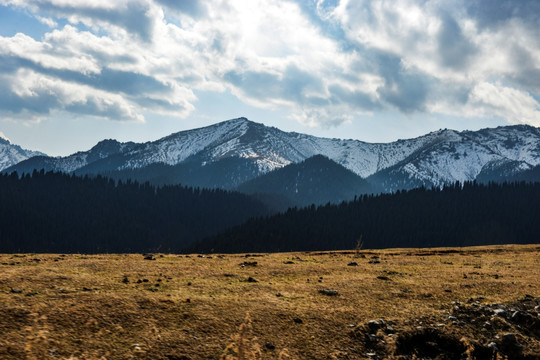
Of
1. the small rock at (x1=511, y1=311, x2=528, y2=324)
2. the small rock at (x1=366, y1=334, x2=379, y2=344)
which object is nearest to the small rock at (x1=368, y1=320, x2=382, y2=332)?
the small rock at (x1=366, y1=334, x2=379, y2=344)

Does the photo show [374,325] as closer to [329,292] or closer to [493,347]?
[493,347]

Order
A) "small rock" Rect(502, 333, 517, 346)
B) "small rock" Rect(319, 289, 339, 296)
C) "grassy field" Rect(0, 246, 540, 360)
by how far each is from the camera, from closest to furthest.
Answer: "grassy field" Rect(0, 246, 540, 360), "small rock" Rect(502, 333, 517, 346), "small rock" Rect(319, 289, 339, 296)

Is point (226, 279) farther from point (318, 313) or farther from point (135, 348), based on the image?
point (135, 348)

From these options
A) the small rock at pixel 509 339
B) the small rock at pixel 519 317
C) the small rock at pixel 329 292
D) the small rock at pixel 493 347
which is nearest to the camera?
the small rock at pixel 493 347

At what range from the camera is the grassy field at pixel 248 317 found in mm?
11852

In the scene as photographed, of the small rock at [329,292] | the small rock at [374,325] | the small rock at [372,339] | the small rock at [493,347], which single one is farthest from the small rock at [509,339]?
the small rock at [329,292]

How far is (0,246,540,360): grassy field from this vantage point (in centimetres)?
1185

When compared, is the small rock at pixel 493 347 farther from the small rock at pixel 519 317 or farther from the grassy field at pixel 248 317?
the small rock at pixel 519 317

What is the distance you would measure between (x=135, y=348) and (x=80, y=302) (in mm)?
4255

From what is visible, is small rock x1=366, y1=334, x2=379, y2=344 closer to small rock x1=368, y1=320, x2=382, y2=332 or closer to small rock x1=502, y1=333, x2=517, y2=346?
small rock x1=368, y1=320, x2=382, y2=332

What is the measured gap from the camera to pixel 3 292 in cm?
1494

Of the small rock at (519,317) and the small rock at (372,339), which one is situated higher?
the small rock at (519,317)

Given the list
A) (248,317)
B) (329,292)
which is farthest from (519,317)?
(248,317)

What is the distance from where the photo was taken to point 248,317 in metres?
14.5
